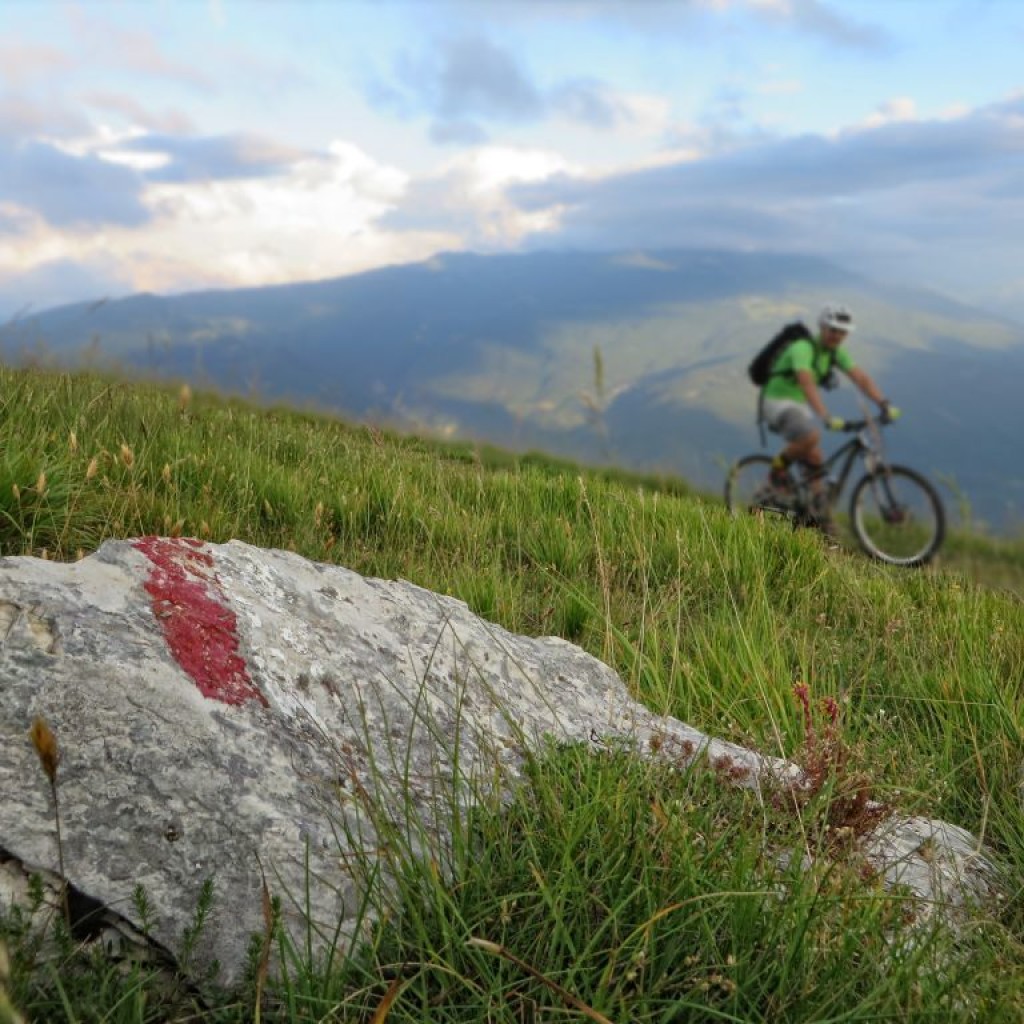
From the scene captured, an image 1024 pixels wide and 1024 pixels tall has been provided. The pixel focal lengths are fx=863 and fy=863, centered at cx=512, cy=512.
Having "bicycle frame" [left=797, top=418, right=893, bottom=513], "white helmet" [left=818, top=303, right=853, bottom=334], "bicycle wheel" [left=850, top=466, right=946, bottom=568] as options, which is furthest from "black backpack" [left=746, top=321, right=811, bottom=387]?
"bicycle wheel" [left=850, top=466, right=946, bottom=568]

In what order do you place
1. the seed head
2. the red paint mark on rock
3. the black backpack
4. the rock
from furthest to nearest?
1. the black backpack
2. the red paint mark on rock
3. the rock
4. the seed head

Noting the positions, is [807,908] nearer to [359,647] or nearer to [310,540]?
[359,647]

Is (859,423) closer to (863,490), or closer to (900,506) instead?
(863,490)

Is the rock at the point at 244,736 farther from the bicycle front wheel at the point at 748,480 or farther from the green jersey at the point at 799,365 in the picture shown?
the green jersey at the point at 799,365

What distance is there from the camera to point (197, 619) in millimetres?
2432

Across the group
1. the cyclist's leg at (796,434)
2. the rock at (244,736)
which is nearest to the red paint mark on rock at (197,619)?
the rock at (244,736)

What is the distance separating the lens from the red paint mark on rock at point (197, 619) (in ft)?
7.50

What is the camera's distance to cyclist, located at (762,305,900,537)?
12.9 meters

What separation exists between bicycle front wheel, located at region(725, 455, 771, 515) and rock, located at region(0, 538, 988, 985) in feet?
32.6

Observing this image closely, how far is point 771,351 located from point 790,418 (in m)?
1.18

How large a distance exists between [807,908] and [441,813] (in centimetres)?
86

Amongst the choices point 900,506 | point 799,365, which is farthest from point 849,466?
point 799,365

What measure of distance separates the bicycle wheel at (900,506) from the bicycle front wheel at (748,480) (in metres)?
1.42

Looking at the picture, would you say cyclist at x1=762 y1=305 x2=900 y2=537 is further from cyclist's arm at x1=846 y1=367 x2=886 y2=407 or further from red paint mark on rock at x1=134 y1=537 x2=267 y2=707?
red paint mark on rock at x1=134 y1=537 x2=267 y2=707
